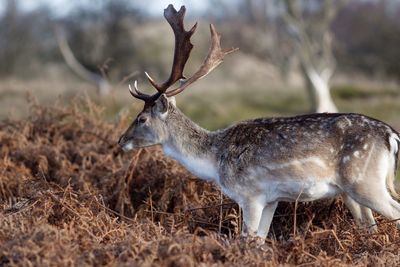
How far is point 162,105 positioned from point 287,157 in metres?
1.50

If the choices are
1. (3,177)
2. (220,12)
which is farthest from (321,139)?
(220,12)

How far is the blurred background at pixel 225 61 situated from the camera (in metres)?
21.9

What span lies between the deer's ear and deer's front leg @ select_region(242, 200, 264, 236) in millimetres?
1365

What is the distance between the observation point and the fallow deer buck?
7.22m

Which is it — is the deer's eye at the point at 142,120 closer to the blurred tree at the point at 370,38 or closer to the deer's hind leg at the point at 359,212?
the deer's hind leg at the point at 359,212

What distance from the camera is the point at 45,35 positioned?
3931cm

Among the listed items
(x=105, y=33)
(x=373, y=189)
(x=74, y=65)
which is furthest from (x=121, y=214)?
(x=105, y=33)

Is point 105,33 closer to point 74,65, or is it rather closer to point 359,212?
point 74,65

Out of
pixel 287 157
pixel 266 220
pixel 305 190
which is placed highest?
pixel 287 157

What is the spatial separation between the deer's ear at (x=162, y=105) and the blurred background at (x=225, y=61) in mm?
10416

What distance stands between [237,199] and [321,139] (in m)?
1.00

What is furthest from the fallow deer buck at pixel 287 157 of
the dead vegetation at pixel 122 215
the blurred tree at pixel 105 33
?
the blurred tree at pixel 105 33

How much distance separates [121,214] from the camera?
898 centimetres

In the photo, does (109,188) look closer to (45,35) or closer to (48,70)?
(48,70)
